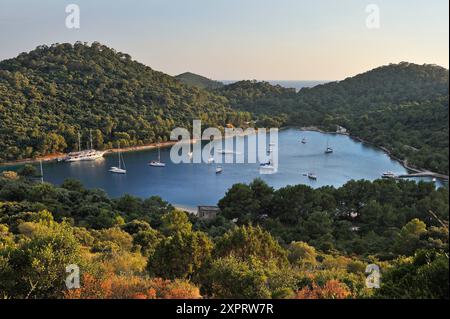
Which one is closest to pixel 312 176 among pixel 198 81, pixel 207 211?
pixel 207 211

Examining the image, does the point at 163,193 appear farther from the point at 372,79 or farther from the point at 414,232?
the point at 372,79

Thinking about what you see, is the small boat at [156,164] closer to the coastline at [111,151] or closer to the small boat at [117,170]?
the small boat at [117,170]

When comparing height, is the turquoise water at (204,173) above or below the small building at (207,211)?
above

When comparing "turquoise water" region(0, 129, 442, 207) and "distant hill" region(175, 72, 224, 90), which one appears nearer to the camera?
"turquoise water" region(0, 129, 442, 207)

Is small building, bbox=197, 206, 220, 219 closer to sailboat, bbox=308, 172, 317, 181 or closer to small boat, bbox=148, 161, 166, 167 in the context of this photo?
sailboat, bbox=308, 172, 317, 181

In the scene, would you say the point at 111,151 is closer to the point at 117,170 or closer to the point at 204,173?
the point at 117,170

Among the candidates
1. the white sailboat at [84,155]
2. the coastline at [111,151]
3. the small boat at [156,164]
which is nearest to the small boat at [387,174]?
the small boat at [156,164]

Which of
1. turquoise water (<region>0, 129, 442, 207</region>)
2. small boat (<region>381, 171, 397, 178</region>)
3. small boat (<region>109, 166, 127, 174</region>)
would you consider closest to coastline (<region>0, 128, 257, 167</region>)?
turquoise water (<region>0, 129, 442, 207</region>)
